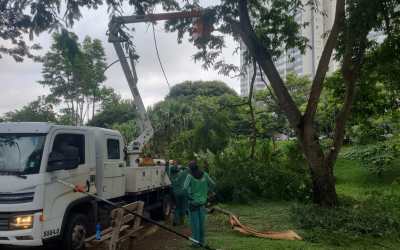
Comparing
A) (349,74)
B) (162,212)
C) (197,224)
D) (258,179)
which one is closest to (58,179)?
(197,224)

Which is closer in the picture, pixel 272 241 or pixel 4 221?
pixel 4 221

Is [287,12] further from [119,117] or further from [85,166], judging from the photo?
[119,117]

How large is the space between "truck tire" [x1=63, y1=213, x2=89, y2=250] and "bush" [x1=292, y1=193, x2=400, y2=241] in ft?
15.7

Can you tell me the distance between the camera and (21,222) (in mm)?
A: 6781

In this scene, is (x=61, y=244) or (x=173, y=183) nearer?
(x=61, y=244)

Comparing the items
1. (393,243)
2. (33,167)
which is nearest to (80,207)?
(33,167)

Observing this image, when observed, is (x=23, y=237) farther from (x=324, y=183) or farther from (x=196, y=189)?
(x=324, y=183)

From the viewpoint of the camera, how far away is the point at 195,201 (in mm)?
8719

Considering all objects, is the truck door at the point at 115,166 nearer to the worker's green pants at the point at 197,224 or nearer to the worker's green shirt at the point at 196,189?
the worker's green shirt at the point at 196,189

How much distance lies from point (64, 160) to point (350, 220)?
700cm

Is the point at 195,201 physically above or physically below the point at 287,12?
below

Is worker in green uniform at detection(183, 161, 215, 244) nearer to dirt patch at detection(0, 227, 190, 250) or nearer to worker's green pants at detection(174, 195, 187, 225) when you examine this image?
dirt patch at detection(0, 227, 190, 250)

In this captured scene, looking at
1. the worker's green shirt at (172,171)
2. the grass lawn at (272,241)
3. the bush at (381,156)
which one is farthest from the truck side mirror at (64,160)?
the bush at (381,156)

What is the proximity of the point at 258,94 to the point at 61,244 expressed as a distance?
3050cm
